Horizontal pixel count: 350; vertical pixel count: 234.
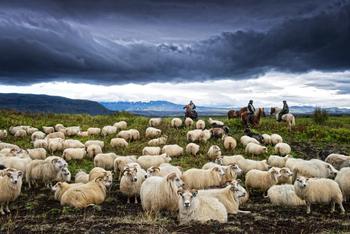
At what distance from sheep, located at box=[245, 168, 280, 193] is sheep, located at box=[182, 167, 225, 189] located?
143cm

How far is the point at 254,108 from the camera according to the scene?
1314 inches

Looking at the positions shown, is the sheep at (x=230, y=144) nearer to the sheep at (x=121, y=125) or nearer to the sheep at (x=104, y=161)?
the sheep at (x=104, y=161)

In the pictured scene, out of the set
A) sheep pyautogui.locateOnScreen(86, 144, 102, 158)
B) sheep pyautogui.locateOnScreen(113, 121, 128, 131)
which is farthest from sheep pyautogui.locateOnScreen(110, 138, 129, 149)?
sheep pyautogui.locateOnScreen(113, 121, 128, 131)

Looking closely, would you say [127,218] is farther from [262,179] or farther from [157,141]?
[157,141]

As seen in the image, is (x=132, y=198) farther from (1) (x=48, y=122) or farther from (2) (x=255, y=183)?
(1) (x=48, y=122)

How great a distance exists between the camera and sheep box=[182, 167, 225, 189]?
A: 16406 mm

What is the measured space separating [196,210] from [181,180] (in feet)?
7.56

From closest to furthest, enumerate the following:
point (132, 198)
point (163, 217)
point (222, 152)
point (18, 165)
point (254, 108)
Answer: point (163, 217) → point (132, 198) → point (18, 165) → point (222, 152) → point (254, 108)

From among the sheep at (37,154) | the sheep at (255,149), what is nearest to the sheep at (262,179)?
the sheep at (255,149)

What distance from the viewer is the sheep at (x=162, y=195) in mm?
13734

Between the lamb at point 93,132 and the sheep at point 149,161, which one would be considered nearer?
the sheep at point 149,161

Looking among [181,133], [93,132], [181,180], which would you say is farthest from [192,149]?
[181,180]

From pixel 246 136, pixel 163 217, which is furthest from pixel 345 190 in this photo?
pixel 246 136

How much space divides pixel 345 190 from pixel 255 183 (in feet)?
10.9
